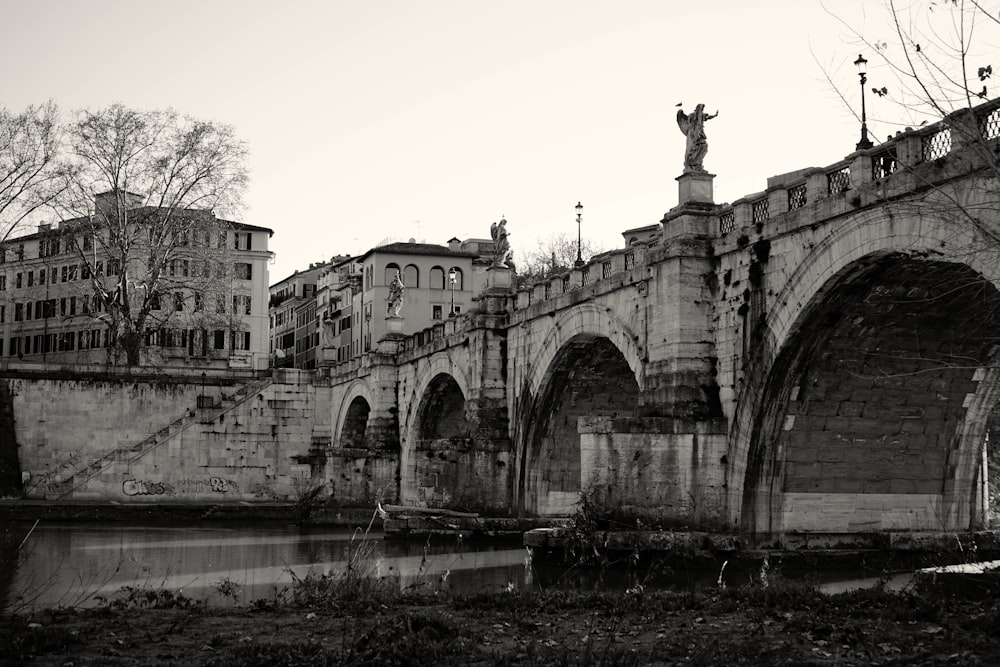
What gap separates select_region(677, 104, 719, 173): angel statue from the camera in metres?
22.3

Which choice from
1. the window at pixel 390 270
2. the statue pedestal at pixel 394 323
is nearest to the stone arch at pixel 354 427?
the statue pedestal at pixel 394 323

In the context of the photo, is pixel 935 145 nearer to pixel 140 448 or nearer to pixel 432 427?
pixel 432 427

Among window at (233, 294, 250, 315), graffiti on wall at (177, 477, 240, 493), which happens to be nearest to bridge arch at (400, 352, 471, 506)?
graffiti on wall at (177, 477, 240, 493)

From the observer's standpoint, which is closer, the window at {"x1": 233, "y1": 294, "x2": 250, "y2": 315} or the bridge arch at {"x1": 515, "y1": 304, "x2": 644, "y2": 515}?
the bridge arch at {"x1": 515, "y1": 304, "x2": 644, "y2": 515}

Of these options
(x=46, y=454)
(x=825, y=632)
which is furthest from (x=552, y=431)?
(x=46, y=454)

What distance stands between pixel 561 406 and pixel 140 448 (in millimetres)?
21566

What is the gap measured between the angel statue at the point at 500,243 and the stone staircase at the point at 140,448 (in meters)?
18.4

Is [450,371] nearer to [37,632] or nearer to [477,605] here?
[477,605]

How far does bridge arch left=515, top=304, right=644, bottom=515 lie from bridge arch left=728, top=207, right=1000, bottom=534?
25.8 feet

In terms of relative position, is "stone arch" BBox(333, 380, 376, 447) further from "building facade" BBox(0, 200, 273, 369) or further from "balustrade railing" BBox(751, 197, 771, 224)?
"balustrade railing" BBox(751, 197, 771, 224)

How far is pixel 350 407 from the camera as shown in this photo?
49188mm

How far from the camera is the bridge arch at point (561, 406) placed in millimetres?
29031

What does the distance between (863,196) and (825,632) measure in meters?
9.25

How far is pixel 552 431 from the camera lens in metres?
31.0
